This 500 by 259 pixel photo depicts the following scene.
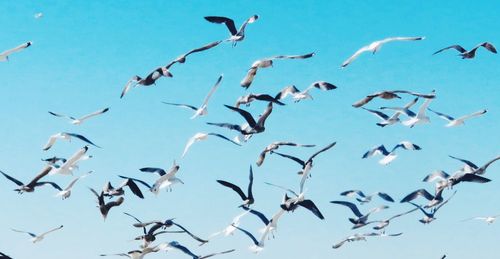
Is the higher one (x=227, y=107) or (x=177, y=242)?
(x=227, y=107)

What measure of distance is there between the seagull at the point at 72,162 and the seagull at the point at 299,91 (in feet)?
22.6

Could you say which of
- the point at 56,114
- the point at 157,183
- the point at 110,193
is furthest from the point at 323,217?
the point at 56,114

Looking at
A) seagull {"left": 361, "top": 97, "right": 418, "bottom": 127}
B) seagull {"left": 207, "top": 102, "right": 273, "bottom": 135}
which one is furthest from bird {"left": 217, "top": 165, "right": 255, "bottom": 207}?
seagull {"left": 361, "top": 97, "right": 418, "bottom": 127}

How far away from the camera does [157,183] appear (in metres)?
27.9

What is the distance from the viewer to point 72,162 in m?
29.6

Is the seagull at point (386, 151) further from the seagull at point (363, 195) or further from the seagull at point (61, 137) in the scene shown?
the seagull at point (61, 137)

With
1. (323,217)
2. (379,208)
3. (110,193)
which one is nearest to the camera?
(323,217)

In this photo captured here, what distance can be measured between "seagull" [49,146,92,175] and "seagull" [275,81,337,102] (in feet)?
22.6

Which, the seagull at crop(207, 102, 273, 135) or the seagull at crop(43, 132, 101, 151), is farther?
the seagull at crop(43, 132, 101, 151)

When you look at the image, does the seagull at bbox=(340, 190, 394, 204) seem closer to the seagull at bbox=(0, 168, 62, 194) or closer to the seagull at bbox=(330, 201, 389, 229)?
the seagull at bbox=(330, 201, 389, 229)

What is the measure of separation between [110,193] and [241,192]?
4.85m

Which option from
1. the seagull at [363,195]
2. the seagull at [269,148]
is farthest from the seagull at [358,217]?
the seagull at [269,148]

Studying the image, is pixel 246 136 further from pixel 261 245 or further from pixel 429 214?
pixel 429 214

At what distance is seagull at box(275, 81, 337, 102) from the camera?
27877mm
